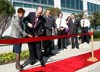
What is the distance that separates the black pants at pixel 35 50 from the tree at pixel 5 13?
15.9m

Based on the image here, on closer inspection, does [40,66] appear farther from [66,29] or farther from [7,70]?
[66,29]

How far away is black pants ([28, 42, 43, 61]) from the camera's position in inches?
392

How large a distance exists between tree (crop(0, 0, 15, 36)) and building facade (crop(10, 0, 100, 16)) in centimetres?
494

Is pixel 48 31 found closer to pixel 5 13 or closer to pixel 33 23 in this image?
pixel 33 23

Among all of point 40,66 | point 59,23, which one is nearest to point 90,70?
point 40,66

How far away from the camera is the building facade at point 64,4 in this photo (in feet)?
116

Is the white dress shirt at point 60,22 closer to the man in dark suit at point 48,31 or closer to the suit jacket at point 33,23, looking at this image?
the man in dark suit at point 48,31

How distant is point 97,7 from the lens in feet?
208

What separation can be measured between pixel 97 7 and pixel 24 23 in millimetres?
54781

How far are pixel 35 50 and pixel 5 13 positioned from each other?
1690cm

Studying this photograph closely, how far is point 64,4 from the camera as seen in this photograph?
46.9 m

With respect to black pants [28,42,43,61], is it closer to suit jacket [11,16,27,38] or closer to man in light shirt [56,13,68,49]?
suit jacket [11,16,27,38]

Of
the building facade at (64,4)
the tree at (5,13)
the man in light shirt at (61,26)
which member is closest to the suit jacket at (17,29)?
the man in light shirt at (61,26)

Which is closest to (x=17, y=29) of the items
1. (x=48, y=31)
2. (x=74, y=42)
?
(x=48, y=31)
